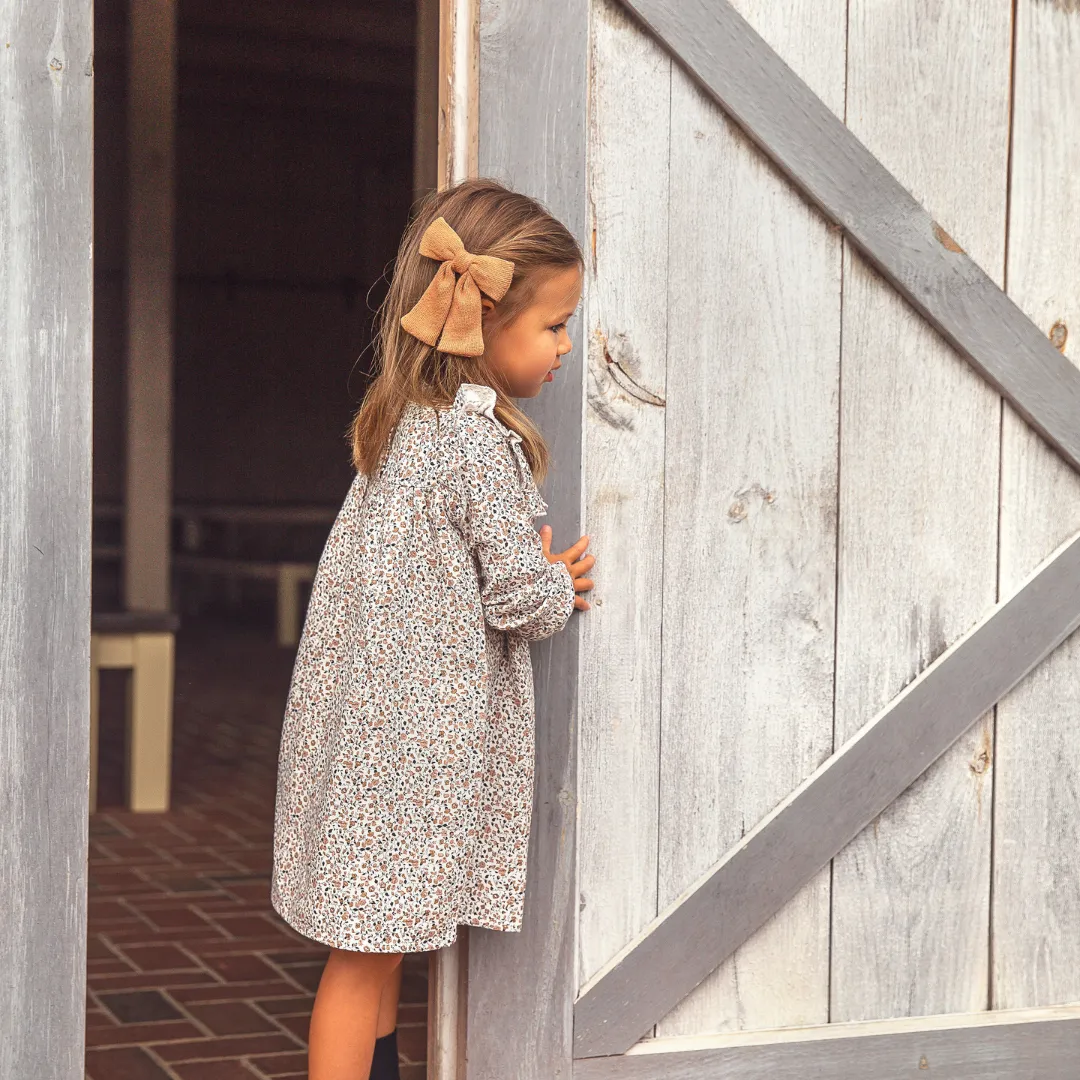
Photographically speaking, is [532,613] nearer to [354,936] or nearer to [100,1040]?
[354,936]

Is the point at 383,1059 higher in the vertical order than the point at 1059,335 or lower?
lower

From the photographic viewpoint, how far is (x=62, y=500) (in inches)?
86.7

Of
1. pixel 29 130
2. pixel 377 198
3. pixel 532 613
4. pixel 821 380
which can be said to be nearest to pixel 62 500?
pixel 29 130

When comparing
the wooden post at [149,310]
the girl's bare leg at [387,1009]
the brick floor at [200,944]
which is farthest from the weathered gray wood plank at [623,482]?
the wooden post at [149,310]

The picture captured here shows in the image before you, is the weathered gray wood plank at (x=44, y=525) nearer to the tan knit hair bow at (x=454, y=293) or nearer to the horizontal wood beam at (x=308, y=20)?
the tan knit hair bow at (x=454, y=293)

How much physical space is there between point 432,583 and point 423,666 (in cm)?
12

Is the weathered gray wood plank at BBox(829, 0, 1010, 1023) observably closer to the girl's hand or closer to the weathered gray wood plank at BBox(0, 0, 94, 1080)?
the girl's hand

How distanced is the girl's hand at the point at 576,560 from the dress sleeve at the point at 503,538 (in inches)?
5.0

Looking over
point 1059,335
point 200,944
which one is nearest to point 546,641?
point 1059,335

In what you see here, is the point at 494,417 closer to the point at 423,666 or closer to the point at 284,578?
the point at 423,666

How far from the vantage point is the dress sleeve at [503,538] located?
214 centimetres

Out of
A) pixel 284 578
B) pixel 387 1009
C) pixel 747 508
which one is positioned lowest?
pixel 387 1009

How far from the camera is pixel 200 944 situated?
12.8 ft

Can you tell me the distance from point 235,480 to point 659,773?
9970mm
